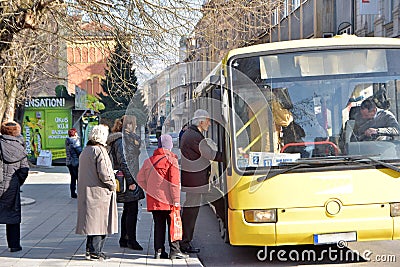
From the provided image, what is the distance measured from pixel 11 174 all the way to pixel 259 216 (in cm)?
345

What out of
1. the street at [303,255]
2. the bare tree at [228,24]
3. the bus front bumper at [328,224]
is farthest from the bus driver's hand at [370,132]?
the bare tree at [228,24]

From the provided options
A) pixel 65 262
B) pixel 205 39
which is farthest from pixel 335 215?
pixel 205 39

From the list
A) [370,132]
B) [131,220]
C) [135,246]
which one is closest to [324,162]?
[370,132]

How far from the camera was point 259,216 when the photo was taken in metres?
7.89

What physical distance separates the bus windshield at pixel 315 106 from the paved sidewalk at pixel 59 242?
186cm

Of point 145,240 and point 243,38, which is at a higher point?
point 243,38

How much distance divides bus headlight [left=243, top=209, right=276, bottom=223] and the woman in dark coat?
126 inches

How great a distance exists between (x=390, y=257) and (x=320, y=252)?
926mm

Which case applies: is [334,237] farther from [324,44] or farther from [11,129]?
[11,129]

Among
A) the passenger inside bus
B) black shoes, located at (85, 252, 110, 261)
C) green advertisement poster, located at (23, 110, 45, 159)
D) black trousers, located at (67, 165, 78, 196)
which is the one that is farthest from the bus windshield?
green advertisement poster, located at (23, 110, 45, 159)

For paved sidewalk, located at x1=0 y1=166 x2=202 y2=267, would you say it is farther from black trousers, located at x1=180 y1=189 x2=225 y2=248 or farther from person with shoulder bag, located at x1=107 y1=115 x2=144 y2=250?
person with shoulder bag, located at x1=107 y1=115 x2=144 y2=250

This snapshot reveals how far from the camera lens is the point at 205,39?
13.3 m

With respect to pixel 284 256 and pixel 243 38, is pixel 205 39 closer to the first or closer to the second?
pixel 243 38

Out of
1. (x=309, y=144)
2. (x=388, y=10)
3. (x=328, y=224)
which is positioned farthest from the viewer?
(x=388, y=10)
